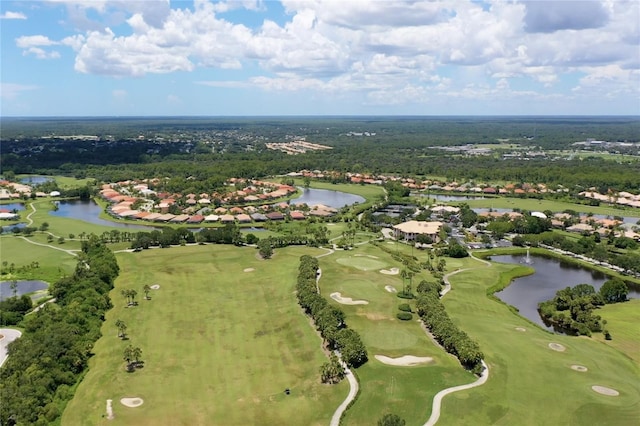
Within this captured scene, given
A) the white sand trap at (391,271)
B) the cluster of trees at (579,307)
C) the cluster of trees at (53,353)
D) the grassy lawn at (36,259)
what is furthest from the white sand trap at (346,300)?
the grassy lawn at (36,259)

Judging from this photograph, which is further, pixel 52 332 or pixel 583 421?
pixel 52 332

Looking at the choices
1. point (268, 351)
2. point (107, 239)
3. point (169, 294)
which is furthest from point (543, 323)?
point (107, 239)

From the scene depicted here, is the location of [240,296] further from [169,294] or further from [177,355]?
[177,355]

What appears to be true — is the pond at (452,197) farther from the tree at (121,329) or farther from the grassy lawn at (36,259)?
the tree at (121,329)

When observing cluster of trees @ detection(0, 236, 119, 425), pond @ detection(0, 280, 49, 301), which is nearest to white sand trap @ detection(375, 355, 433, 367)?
cluster of trees @ detection(0, 236, 119, 425)

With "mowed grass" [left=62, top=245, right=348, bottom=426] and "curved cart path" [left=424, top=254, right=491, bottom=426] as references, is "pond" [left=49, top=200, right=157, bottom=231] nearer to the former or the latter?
"mowed grass" [left=62, top=245, right=348, bottom=426]

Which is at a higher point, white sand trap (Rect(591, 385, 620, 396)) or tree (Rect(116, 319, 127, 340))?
tree (Rect(116, 319, 127, 340))

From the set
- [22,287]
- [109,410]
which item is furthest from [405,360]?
[22,287]

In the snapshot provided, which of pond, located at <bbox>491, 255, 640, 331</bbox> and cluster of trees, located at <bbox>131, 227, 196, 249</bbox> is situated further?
cluster of trees, located at <bbox>131, 227, 196, 249</bbox>
